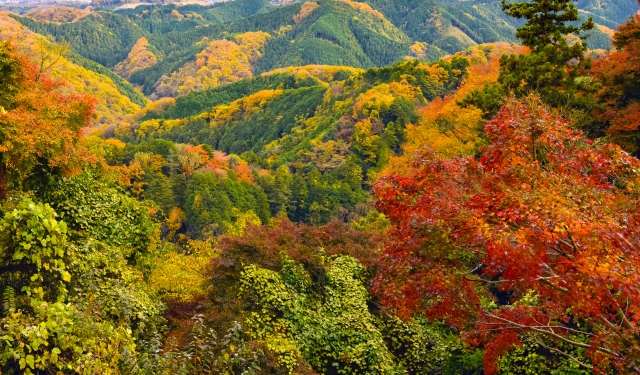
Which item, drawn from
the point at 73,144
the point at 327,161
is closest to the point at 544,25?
the point at 73,144

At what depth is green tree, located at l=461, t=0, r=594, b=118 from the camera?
65.1 ft

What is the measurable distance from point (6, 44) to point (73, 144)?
2794 mm

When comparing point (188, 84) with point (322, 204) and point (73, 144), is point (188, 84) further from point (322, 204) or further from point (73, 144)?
point (73, 144)

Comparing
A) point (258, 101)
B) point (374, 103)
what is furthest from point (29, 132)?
point (258, 101)

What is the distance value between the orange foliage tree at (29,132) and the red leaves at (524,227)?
24.7 feet

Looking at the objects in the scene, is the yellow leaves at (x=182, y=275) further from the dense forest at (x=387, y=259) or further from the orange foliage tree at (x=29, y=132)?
the orange foliage tree at (x=29, y=132)

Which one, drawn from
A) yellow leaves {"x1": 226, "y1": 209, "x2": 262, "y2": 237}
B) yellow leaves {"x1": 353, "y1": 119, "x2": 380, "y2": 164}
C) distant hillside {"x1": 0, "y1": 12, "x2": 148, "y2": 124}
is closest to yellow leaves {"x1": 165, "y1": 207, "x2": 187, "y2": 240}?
yellow leaves {"x1": 226, "y1": 209, "x2": 262, "y2": 237}

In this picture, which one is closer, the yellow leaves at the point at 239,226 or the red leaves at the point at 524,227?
the red leaves at the point at 524,227

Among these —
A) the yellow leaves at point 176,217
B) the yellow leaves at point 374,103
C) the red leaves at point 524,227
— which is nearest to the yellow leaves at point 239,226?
the red leaves at point 524,227

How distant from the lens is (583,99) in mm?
18984

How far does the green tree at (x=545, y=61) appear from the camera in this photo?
19844 mm

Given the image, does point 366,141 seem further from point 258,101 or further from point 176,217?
point 258,101

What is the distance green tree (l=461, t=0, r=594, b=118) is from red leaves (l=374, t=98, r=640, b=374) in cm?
1201

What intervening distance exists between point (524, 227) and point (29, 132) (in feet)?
33.3
